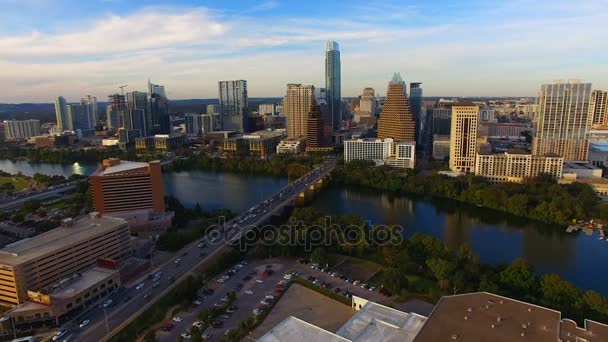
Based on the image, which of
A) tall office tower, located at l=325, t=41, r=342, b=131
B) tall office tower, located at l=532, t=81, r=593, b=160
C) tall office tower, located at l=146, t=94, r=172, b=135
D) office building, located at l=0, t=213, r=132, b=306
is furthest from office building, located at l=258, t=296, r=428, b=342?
tall office tower, located at l=146, t=94, r=172, b=135

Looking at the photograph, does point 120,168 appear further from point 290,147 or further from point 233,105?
point 233,105

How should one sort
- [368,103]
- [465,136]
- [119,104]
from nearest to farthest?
[465,136]
[119,104]
[368,103]

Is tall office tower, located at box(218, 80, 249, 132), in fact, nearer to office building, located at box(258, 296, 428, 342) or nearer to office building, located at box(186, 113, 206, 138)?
office building, located at box(186, 113, 206, 138)

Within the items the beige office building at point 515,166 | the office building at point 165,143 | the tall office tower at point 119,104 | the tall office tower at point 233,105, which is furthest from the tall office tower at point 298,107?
the tall office tower at point 119,104

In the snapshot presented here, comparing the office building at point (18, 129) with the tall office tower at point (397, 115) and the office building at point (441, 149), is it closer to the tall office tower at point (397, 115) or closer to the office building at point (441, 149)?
the tall office tower at point (397, 115)

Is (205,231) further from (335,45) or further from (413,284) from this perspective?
(335,45)

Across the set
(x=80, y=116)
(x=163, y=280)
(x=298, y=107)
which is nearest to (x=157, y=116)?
(x=80, y=116)

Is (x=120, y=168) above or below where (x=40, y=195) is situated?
above
